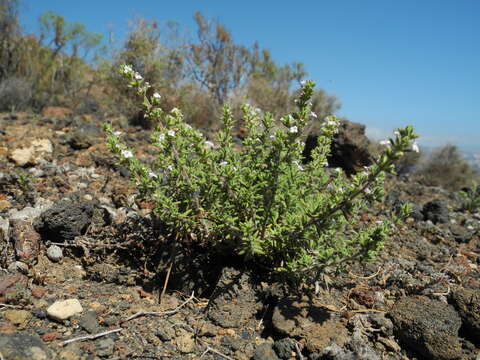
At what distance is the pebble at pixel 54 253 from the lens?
3.42 m

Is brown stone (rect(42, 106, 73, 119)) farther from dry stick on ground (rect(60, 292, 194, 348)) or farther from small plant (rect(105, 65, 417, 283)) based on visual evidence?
dry stick on ground (rect(60, 292, 194, 348))

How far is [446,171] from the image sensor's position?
11.4 meters

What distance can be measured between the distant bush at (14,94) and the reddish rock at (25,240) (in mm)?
5697

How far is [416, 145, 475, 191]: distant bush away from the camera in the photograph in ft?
36.7

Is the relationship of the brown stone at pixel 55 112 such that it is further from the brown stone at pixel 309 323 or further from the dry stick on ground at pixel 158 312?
the brown stone at pixel 309 323

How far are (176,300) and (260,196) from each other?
119 cm

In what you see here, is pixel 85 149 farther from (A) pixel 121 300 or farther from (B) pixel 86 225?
(A) pixel 121 300

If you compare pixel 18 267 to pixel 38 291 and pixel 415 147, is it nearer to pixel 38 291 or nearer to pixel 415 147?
pixel 38 291

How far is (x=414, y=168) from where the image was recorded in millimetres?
11250

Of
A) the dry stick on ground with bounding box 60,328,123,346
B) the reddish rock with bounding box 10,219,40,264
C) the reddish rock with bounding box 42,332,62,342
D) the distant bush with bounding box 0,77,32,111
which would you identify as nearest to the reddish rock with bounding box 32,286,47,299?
the reddish rock with bounding box 10,219,40,264

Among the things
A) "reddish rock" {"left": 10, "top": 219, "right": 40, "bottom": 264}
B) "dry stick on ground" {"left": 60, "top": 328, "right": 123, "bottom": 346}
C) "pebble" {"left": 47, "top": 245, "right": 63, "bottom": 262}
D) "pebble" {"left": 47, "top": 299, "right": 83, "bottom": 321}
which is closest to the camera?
"dry stick on ground" {"left": 60, "top": 328, "right": 123, "bottom": 346}

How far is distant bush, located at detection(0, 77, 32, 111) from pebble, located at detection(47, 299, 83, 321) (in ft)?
22.5

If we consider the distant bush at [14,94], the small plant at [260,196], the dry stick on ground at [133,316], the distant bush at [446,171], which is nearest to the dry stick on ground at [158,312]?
the dry stick on ground at [133,316]

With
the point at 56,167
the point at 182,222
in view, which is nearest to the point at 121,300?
the point at 182,222
